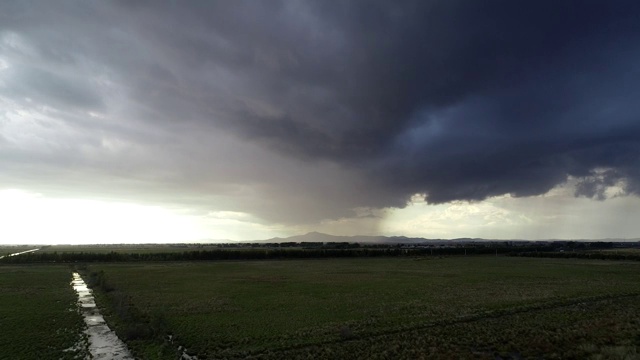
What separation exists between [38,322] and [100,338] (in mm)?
8127

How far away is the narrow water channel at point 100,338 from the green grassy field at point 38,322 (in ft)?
2.75

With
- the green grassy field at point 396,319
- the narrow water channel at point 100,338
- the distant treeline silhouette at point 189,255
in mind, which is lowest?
the narrow water channel at point 100,338

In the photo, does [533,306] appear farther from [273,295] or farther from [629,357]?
[273,295]

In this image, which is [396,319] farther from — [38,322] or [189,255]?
[189,255]

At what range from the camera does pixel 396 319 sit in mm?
30406

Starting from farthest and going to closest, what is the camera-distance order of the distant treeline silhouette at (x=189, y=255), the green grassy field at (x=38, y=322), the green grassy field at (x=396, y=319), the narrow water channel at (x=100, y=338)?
the distant treeline silhouette at (x=189, y=255) < the green grassy field at (x=38, y=322) < the narrow water channel at (x=100, y=338) < the green grassy field at (x=396, y=319)

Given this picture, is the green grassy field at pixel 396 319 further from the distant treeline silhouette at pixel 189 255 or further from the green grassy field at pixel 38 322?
the distant treeline silhouette at pixel 189 255

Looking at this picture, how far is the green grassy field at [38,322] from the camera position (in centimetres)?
2409

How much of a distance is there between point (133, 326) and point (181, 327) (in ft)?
11.2

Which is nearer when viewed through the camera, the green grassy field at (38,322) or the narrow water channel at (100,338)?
the narrow water channel at (100,338)

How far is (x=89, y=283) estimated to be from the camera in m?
59.2

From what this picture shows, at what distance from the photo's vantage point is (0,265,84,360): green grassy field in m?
24.1

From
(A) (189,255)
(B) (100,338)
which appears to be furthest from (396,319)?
(A) (189,255)

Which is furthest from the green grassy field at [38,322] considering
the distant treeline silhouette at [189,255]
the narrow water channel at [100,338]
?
the distant treeline silhouette at [189,255]
